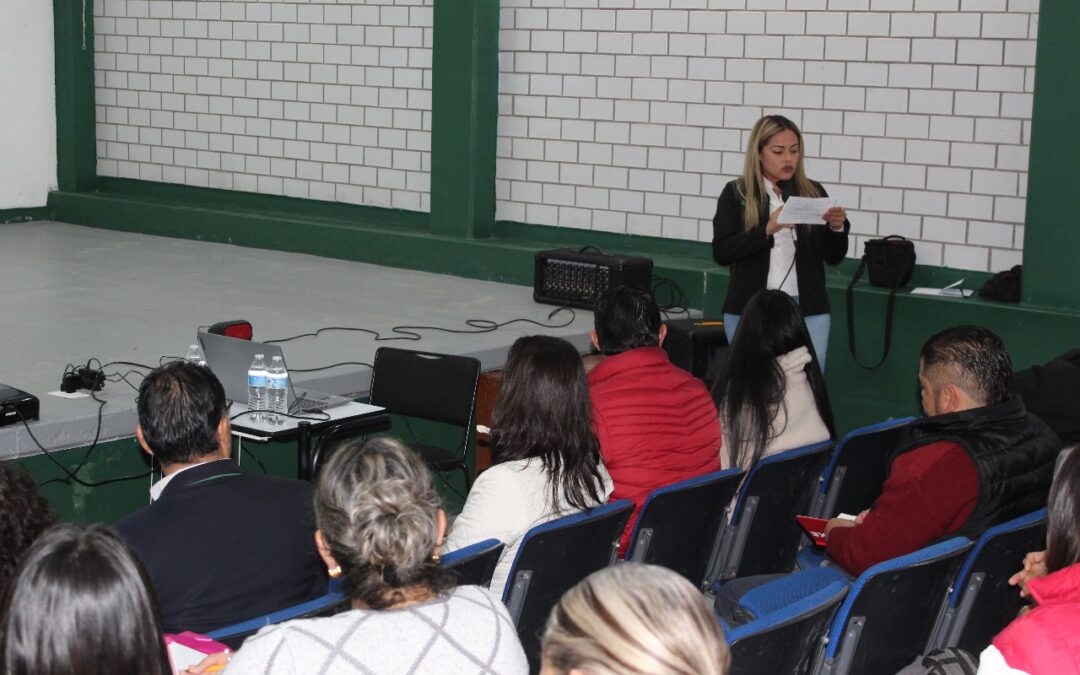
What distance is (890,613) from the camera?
2.80m

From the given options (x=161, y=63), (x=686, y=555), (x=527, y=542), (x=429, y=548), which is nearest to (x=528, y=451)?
Answer: (x=527, y=542)

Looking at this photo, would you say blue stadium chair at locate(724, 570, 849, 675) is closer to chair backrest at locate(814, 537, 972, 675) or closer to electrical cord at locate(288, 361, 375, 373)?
chair backrest at locate(814, 537, 972, 675)

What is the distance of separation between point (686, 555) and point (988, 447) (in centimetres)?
85

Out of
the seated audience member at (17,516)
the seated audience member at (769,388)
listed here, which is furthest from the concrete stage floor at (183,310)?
the seated audience member at (17,516)

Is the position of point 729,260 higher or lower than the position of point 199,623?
higher

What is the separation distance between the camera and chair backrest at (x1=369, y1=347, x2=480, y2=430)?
5.12 meters

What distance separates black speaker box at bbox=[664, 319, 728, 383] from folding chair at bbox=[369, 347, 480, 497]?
1387 mm

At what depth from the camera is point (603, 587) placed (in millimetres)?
1477

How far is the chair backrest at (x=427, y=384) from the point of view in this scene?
5.12m

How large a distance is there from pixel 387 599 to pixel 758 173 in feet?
12.7

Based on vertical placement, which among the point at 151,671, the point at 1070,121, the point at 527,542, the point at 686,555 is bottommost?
the point at 686,555

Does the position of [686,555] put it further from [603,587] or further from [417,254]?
[417,254]

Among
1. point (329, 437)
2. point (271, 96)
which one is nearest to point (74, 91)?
point (271, 96)

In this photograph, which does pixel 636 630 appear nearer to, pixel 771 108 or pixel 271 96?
pixel 771 108
